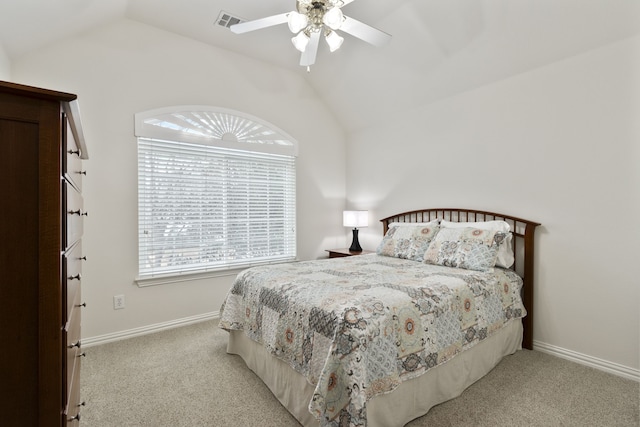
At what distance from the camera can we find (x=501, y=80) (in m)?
2.88

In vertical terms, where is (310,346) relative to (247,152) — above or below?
below

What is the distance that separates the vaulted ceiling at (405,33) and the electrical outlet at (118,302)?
211 centimetres

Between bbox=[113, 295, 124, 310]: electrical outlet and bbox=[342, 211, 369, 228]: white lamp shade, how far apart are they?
2625mm

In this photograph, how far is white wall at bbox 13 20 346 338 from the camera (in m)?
2.73

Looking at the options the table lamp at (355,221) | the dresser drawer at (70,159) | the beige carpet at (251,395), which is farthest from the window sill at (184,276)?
the dresser drawer at (70,159)

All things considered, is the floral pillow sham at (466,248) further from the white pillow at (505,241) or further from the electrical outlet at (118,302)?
the electrical outlet at (118,302)

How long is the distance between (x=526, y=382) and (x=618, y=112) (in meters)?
2.02

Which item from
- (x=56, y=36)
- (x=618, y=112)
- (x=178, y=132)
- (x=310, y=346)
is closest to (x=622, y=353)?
(x=618, y=112)

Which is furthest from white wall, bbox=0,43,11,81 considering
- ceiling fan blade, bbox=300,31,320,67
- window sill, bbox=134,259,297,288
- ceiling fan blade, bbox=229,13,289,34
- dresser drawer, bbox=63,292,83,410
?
ceiling fan blade, bbox=300,31,320,67

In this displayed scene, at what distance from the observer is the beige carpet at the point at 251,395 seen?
5.72 feet

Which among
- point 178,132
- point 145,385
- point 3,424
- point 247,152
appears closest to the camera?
point 3,424

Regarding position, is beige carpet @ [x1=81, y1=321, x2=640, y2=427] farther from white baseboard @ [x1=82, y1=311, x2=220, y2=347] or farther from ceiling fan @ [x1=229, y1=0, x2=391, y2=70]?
ceiling fan @ [x1=229, y1=0, x2=391, y2=70]

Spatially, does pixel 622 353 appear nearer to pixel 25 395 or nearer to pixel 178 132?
pixel 25 395

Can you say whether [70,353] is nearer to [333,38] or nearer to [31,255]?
[31,255]
